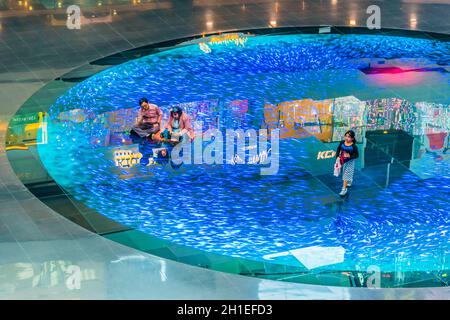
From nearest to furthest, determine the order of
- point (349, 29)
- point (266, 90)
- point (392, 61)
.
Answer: point (266, 90), point (392, 61), point (349, 29)

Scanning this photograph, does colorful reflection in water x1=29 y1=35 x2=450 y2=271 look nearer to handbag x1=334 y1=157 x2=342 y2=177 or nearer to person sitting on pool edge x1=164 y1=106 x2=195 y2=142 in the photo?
handbag x1=334 y1=157 x2=342 y2=177

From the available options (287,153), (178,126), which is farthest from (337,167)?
(178,126)

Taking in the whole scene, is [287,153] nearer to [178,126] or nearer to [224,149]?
[224,149]

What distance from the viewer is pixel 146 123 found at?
642 inches

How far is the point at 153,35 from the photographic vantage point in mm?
19984

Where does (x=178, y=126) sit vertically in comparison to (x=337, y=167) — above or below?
above

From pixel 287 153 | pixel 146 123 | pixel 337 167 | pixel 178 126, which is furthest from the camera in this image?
pixel 146 123

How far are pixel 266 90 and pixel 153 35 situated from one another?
3265 mm

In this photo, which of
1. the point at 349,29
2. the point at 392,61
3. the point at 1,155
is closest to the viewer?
the point at 1,155

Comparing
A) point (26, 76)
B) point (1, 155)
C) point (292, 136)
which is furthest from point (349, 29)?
point (1, 155)

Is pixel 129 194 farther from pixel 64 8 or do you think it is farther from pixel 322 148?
pixel 64 8

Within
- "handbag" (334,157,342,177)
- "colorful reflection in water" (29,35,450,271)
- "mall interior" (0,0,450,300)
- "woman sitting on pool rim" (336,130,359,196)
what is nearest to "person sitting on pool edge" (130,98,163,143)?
"mall interior" (0,0,450,300)

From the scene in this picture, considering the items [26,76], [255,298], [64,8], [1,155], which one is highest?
[64,8]

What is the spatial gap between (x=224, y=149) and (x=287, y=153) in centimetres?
94
